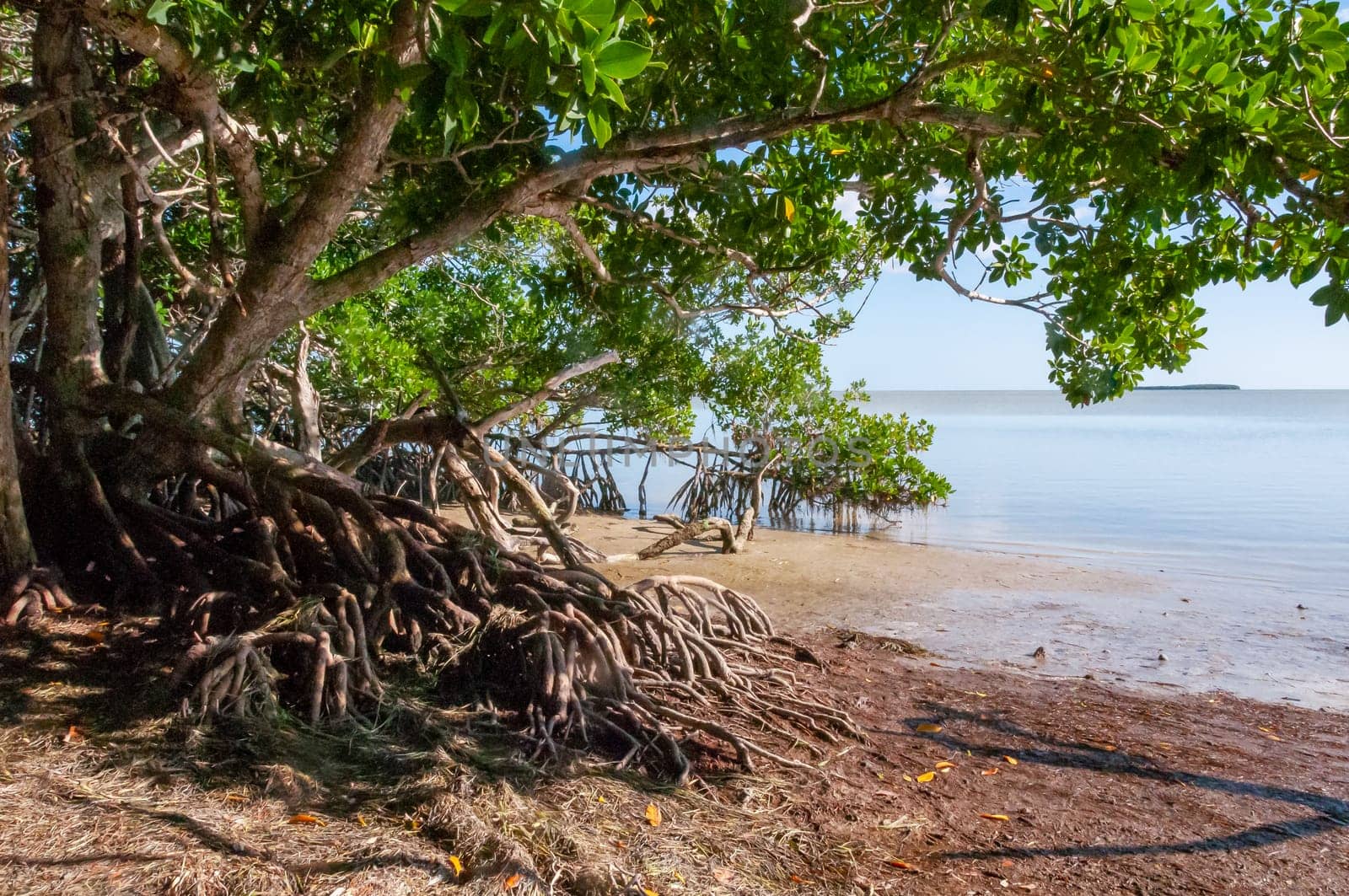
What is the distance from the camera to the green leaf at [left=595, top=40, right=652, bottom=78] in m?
2.07

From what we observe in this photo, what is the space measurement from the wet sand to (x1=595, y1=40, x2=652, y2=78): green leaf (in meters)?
4.38

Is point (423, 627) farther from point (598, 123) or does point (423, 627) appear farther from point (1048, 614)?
point (1048, 614)

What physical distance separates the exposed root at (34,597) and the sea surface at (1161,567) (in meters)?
4.72

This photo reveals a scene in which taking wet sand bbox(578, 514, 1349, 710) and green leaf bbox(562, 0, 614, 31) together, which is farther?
wet sand bbox(578, 514, 1349, 710)

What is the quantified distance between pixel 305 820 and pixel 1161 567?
9.27 meters

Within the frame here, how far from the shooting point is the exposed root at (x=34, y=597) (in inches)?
153

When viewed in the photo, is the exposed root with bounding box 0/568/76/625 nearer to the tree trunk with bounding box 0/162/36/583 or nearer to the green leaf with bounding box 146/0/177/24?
the tree trunk with bounding box 0/162/36/583

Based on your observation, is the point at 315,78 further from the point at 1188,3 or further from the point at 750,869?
the point at 750,869

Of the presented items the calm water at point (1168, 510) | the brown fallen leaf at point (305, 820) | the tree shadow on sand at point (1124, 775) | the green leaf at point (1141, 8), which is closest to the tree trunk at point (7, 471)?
the brown fallen leaf at point (305, 820)

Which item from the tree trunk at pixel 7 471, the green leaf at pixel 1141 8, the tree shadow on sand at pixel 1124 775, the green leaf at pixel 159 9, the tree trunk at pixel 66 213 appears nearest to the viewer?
the green leaf at pixel 159 9

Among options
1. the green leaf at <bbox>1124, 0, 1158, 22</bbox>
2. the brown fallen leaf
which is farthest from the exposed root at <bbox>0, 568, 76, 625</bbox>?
the green leaf at <bbox>1124, 0, 1158, 22</bbox>

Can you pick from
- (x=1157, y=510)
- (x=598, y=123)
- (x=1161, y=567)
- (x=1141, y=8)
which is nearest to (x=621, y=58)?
(x=598, y=123)

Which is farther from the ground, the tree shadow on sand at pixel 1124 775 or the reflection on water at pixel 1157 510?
the reflection on water at pixel 1157 510

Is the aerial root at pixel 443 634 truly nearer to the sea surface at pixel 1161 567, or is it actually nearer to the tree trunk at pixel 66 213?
the tree trunk at pixel 66 213
